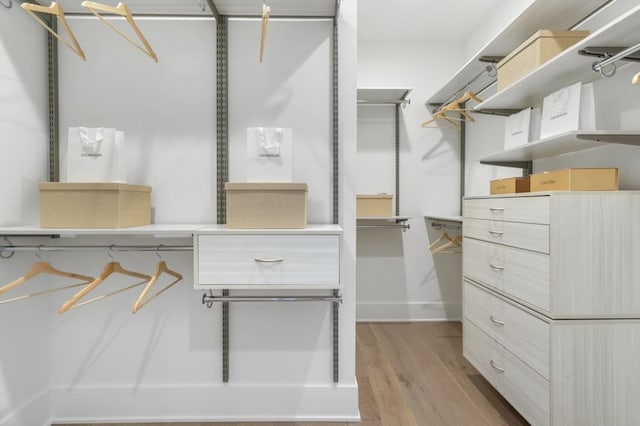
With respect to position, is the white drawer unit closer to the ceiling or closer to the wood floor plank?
the wood floor plank

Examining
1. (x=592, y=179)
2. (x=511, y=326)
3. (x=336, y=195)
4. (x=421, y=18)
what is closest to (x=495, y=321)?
(x=511, y=326)

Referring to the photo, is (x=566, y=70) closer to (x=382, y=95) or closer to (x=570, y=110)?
(x=570, y=110)

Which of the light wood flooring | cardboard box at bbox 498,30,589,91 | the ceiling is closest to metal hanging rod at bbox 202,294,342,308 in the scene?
the light wood flooring

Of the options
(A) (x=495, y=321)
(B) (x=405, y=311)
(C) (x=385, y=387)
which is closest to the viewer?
(A) (x=495, y=321)

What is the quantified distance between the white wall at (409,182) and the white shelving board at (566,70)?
1.17 meters

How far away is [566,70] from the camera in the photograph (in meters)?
1.63

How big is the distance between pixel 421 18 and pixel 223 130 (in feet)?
6.92

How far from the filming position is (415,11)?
2863 millimetres

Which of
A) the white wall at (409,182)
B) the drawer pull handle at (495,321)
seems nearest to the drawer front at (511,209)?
the drawer pull handle at (495,321)

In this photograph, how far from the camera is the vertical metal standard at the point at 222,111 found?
1.79 metres

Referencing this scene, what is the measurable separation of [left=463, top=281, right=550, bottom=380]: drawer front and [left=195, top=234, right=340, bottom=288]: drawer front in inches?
34.7

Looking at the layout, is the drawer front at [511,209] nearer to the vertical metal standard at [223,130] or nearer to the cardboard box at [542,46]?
the cardboard box at [542,46]

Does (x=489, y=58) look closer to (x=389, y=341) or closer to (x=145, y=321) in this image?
(x=389, y=341)

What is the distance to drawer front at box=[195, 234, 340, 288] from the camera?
1458 millimetres
